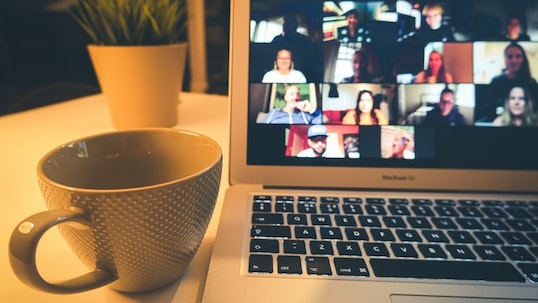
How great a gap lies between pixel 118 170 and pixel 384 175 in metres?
0.27

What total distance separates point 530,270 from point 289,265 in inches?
7.1

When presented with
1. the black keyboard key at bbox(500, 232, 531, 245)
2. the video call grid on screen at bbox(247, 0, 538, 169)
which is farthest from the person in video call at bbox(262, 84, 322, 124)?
the black keyboard key at bbox(500, 232, 531, 245)

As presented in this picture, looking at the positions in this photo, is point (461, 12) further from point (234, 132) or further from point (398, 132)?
point (234, 132)

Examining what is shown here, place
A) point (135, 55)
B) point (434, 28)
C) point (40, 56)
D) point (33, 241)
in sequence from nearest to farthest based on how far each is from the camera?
point (33, 241)
point (434, 28)
point (135, 55)
point (40, 56)

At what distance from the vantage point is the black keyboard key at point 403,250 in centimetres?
29

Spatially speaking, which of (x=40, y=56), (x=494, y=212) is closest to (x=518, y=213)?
(x=494, y=212)

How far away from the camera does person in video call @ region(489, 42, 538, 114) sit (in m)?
0.42

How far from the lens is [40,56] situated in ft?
3.39

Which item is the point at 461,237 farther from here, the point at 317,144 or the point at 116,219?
the point at 116,219

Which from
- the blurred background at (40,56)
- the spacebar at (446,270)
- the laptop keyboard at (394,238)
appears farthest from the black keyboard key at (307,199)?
the blurred background at (40,56)

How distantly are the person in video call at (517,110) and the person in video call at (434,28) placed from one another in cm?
9

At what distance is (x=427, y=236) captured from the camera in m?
0.32

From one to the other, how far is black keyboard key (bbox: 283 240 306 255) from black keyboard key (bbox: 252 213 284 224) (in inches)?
1.3

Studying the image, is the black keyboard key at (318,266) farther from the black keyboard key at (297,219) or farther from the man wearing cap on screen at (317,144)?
the man wearing cap on screen at (317,144)
